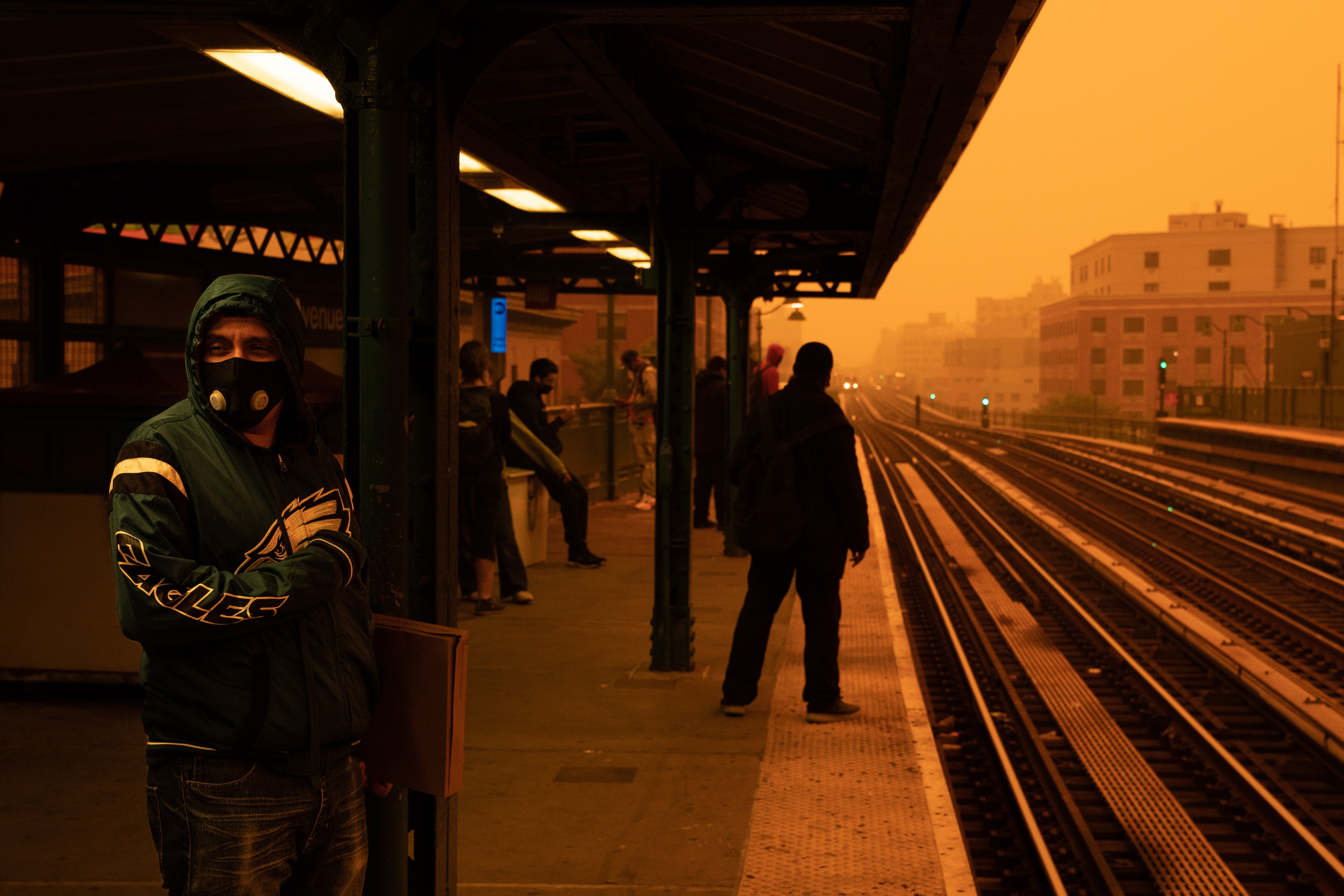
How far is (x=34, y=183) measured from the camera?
10945 mm

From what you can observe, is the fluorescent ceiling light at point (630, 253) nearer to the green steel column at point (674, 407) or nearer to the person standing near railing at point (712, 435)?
the green steel column at point (674, 407)

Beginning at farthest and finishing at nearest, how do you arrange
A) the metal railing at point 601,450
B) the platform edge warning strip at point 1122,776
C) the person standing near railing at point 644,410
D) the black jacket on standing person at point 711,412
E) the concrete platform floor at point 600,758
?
the metal railing at point 601,450
the person standing near railing at point 644,410
the black jacket on standing person at point 711,412
the platform edge warning strip at point 1122,776
the concrete platform floor at point 600,758

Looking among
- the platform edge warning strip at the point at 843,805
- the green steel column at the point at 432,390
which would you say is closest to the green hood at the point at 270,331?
the green steel column at the point at 432,390

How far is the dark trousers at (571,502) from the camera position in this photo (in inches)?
477

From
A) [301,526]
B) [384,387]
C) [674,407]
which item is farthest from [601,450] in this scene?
[301,526]

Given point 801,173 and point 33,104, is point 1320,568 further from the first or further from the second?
point 33,104

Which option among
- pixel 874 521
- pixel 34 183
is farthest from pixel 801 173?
pixel 874 521

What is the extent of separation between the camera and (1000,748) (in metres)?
7.33

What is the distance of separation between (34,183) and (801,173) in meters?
6.73

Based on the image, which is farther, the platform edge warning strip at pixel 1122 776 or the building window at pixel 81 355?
the building window at pixel 81 355

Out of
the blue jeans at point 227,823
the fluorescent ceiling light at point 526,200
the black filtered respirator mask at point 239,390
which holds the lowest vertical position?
the blue jeans at point 227,823

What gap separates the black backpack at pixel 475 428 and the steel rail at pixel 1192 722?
5.13 metres

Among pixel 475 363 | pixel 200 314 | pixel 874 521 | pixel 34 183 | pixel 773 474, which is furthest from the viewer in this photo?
pixel 874 521

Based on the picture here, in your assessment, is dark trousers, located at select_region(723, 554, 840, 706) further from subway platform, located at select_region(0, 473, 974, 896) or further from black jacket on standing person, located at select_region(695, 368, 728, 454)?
black jacket on standing person, located at select_region(695, 368, 728, 454)
